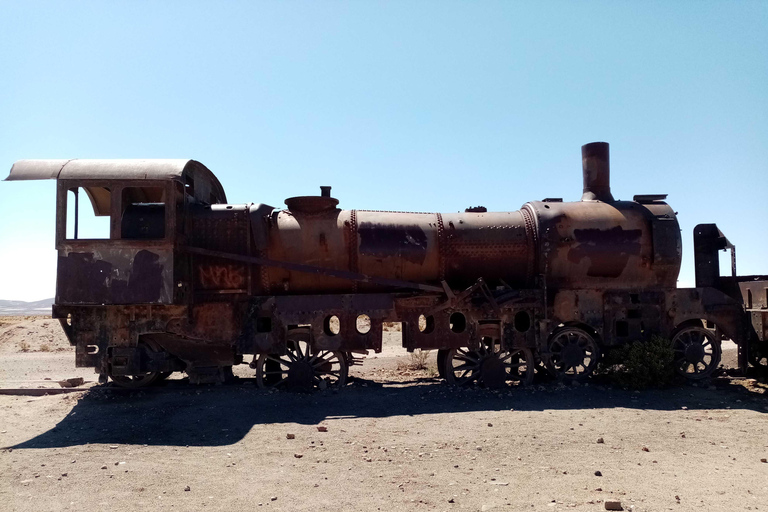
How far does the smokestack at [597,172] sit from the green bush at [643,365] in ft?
9.70

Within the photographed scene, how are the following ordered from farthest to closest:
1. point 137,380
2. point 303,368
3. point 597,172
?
point 597,172 < point 137,380 < point 303,368

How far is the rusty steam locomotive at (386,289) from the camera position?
9443 millimetres

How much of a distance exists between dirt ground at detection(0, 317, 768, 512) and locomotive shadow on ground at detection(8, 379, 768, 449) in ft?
0.13

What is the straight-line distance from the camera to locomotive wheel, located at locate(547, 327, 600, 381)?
10.1 metres

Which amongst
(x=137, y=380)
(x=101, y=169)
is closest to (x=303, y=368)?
(x=137, y=380)

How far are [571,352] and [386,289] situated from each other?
3.51m

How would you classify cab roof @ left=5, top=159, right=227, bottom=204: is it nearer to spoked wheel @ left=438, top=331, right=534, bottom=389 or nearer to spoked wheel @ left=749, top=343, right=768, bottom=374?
spoked wheel @ left=438, top=331, right=534, bottom=389

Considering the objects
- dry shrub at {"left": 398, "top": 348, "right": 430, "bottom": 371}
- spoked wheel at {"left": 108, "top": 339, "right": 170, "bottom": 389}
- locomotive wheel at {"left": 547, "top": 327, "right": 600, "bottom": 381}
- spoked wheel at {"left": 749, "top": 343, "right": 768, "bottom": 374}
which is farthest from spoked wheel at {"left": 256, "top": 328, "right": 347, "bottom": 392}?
spoked wheel at {"left": 749, "top": 343, "right": 768, "bottom": 374}

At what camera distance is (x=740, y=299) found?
10.5 metres

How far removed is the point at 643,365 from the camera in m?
9.66

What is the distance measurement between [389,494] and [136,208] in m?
6.98

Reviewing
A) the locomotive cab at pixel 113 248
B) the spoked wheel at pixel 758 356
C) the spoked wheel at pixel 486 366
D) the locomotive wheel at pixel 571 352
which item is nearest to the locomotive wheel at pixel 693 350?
the spoked wheel at pixel 758 356

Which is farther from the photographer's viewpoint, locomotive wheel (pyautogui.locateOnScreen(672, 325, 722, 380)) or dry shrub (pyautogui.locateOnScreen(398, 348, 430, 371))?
dry shrub (pyautogui.locateOnScreen(398, 348, 430, 371))

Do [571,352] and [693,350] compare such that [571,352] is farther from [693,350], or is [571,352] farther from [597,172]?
[597,172]
